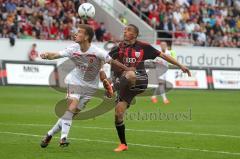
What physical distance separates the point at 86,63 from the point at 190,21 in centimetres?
3282

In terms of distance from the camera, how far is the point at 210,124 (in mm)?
19859

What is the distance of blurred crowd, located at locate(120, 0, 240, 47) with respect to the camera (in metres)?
44.6

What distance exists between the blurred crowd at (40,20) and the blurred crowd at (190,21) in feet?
16.3

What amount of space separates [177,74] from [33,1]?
382 inches

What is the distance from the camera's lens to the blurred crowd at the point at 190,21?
4459cm

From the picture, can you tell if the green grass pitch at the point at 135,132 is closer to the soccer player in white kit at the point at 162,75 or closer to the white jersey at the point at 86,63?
the soccer player in white kit at the point at 162,75

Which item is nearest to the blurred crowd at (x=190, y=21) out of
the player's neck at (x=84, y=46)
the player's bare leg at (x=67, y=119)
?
the player's neck at (x=84, y=46)

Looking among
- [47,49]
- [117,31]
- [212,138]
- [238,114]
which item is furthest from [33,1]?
[212,138]

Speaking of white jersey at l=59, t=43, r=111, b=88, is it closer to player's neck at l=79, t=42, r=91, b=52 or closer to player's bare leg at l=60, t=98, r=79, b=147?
player's neck at l=79, t=42, r=91, b=52

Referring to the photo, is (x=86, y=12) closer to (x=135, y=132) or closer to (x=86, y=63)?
(x=135, y=132)

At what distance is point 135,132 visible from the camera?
17.2 metres

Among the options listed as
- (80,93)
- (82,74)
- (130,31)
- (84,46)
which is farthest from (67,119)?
(130,31)

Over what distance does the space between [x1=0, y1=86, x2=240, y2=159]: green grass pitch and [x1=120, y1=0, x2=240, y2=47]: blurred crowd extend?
646 inches

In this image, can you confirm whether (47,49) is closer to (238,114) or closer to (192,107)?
(192,107)
